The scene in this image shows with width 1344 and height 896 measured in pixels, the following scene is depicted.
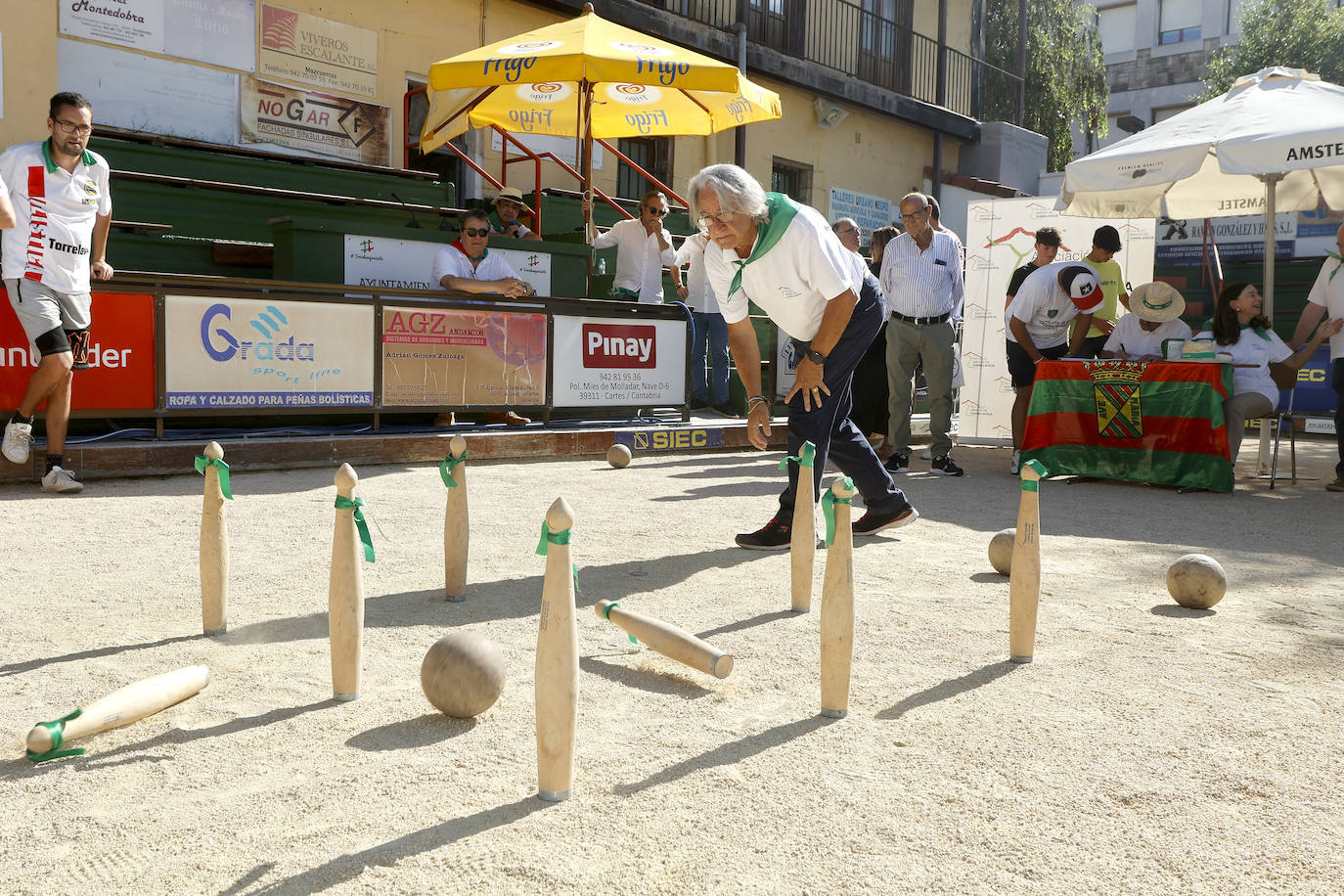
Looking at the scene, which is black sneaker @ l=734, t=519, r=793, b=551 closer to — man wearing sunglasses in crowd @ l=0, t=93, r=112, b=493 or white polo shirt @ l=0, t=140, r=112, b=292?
man wearing sunglasses in crowd @ l=0, t=93, r=112, b=493

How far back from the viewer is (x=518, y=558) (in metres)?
5.32

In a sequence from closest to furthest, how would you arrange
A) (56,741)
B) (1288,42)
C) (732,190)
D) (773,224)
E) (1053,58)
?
(56,741)
(732,190)
(773,224)
(1053,58)
(1288,42)

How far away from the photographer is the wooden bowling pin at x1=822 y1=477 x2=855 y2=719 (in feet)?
10.1

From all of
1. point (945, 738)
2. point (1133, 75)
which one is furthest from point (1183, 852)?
point (1133, 75)

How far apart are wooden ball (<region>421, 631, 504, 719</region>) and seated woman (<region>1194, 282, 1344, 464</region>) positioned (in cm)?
710

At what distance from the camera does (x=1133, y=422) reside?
8.54 meters

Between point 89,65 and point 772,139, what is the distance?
1135 centimetres

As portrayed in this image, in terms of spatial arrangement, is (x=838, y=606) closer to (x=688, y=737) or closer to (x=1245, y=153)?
(x=688, y=737)

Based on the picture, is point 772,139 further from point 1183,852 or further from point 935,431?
point 1183,852

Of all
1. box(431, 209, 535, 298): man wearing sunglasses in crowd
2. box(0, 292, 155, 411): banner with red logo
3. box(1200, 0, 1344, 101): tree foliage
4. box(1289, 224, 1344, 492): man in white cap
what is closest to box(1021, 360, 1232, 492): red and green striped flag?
box(1289, 224, 1344, 492): man in white cap

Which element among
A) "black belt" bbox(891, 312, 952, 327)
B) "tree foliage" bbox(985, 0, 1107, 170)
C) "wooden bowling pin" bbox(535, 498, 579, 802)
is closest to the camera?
"wooden bowling pin" bbox(535, 498, 579, 802)

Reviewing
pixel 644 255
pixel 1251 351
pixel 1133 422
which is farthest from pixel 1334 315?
pixel 644 255

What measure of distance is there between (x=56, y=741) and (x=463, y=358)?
6.53 m

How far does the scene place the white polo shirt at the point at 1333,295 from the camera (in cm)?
870
